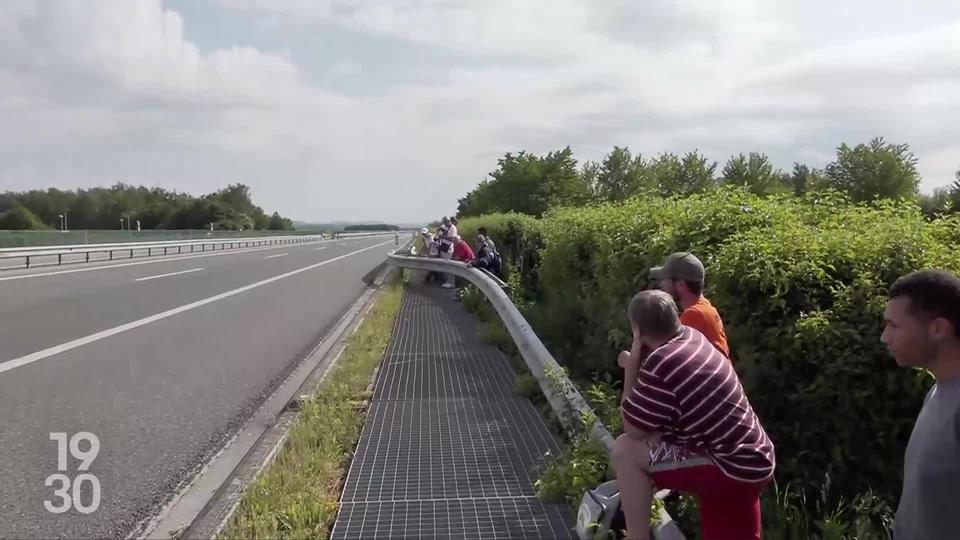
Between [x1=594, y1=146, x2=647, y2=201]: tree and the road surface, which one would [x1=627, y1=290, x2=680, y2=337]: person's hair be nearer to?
the road surface

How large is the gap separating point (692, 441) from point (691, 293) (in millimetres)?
1234

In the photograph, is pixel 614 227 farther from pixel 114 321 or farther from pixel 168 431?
pixel 114 321

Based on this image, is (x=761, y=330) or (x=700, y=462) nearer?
(x=700, y=462)

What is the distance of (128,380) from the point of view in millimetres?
8844

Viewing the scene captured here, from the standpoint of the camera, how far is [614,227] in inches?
298

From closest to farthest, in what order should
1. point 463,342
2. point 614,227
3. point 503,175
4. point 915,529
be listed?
point 915,529, point 614,227, point 463,342, point 503,175

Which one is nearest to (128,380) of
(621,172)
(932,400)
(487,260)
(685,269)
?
(685,269)

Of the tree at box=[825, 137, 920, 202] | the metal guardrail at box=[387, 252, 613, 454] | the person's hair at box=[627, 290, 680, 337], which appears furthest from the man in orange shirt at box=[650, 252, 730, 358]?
the tree at box=[825, 137, 920, 202]

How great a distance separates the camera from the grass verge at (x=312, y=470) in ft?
14.9

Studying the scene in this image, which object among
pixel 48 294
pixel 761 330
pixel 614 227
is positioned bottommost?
pixel 48 294

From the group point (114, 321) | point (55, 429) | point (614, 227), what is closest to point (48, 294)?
point (114, 321)

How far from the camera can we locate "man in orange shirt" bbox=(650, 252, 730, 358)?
14.1 ft

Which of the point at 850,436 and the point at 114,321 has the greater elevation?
the point at 850,436

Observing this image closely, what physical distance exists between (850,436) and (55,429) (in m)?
5.97
